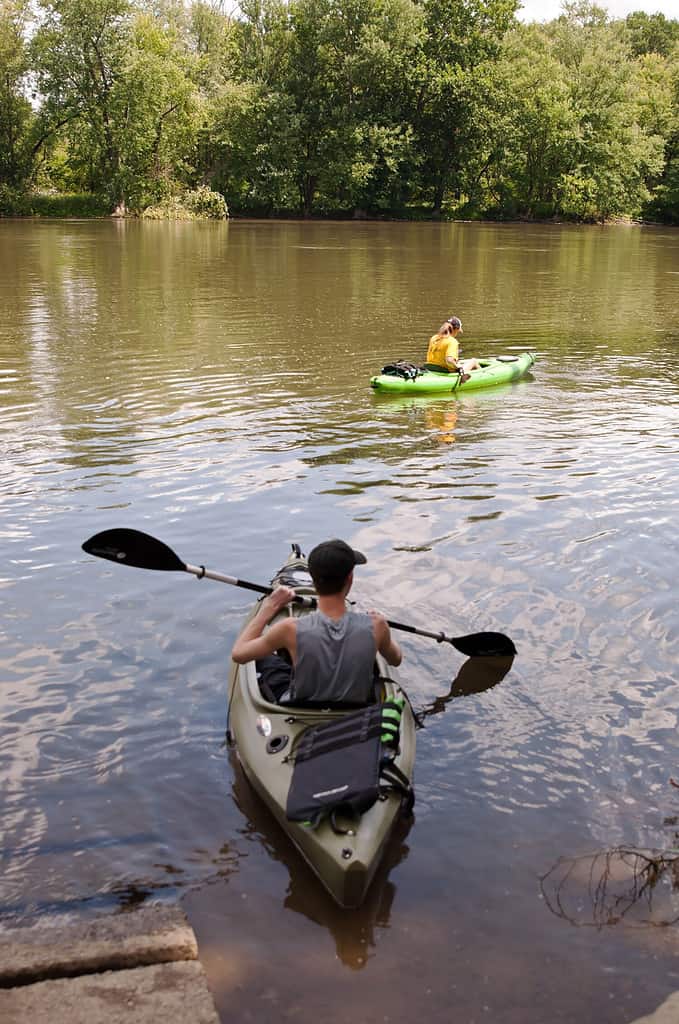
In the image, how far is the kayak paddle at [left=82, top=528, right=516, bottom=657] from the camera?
18.1ft

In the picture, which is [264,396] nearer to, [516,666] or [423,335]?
[423,335]

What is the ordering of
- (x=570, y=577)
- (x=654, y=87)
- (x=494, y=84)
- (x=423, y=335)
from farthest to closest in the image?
(x=654, y=87) < (x=494, y=84) < (x=423, y=335) < (x=570, y=577)

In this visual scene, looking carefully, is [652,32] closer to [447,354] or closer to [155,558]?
[447,354]

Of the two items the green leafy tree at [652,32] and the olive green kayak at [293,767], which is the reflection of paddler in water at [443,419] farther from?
the green leafy tree at [652,32]

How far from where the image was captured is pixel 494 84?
53.8m

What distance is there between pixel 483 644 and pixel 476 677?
214 millimetres

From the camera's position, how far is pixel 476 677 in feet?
18.4

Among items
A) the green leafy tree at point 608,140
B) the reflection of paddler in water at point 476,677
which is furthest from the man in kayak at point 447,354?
the green leafy tree at point 608,140

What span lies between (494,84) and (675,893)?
56.5 m

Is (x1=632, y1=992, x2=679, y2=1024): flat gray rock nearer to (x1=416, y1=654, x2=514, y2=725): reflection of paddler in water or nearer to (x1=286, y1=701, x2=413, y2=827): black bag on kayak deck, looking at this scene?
(x1=286, y1=701, x2=413, y2=827): black bag on kayak deck

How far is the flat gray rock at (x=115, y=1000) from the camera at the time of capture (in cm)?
277

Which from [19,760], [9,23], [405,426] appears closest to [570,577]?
[19,760]

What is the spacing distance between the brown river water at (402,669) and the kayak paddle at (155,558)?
194 mm

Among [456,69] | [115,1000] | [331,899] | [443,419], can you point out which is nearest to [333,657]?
[331,899]
